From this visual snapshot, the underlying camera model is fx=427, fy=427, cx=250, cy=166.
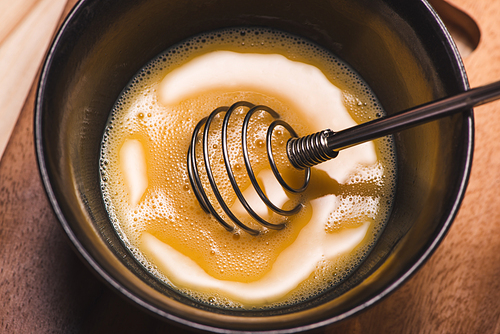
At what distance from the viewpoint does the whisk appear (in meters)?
0.45

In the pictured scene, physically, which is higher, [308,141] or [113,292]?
[308,141]

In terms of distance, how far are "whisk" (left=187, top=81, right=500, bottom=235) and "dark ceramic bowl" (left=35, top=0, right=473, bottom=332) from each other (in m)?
0.04

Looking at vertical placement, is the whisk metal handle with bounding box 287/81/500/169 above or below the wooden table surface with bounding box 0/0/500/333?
above

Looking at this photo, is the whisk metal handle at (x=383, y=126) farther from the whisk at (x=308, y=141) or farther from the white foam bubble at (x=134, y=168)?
the white foam bubble at (x=134, y=168)

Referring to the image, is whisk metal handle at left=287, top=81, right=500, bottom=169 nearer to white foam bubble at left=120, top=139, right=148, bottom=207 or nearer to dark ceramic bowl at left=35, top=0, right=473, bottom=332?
dark ceramic bowl at left=35, top=0, right=473, bottom=332

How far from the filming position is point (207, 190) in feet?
2.12

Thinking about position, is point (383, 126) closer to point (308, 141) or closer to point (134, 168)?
point (308, 141)

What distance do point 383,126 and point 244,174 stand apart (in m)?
0.24

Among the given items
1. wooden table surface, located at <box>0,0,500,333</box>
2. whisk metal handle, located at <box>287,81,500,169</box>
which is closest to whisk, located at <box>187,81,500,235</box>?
whisk metal handle, located at <box>287,81,500,169</box>

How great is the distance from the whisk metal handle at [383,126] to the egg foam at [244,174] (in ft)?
0.32

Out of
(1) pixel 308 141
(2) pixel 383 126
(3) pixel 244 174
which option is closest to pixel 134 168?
(3) pixel 244 174

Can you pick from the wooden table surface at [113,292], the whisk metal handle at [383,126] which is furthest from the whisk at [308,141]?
the wooden table surface at [113,292]

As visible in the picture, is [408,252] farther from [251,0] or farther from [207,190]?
[251,0]

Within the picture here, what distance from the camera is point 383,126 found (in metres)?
0.48
